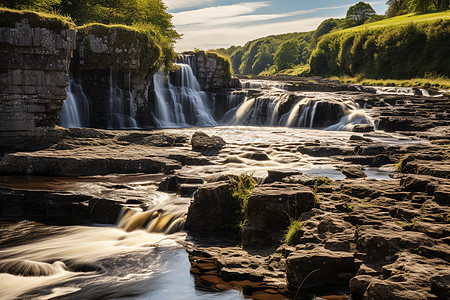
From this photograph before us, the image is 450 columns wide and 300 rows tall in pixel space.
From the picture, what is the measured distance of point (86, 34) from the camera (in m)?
21.2

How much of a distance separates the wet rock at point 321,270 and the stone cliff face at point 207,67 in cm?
2983

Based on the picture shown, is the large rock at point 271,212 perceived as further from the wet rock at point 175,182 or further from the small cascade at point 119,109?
the small cascade at point 119,109

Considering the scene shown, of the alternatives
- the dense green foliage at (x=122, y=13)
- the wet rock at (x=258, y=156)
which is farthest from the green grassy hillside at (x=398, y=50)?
the wet rock at (x=258, y=156)

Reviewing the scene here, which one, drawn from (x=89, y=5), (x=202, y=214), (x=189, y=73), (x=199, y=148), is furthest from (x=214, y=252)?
(x=189, y=73)

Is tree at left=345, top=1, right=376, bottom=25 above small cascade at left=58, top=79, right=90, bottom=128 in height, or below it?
above

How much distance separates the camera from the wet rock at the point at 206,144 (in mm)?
15312

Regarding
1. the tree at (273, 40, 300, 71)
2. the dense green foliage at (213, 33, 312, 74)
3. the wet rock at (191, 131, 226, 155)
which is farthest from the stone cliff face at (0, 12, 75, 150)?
the dense green foliage at (213, 33, 312, 74)

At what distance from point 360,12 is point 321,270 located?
90385 mm

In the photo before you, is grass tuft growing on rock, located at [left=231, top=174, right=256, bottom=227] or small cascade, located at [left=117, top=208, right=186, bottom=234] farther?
small cascade, located at [left=117, top=208, right=186, bottom=234]

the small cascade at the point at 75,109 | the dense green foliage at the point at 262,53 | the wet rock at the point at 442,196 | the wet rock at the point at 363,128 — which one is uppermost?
the dense green foliage at the point at 262,53

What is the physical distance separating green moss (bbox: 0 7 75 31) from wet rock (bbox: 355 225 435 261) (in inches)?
487

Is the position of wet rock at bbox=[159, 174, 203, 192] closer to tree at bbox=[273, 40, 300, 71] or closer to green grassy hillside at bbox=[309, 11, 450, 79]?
green grassy hillside at bbox=[309, 11, 450, 79]

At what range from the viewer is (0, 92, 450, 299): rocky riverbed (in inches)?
196

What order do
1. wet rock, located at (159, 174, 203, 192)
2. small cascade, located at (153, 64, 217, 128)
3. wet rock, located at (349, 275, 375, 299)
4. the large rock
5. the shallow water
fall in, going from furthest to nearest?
small cascade, located at (153, 64, 217, 128)
wet rock, located at (159, 174, 203, 192)
the large rock
the shallow water
wet rock, located at (349, 275, 375, 299)
